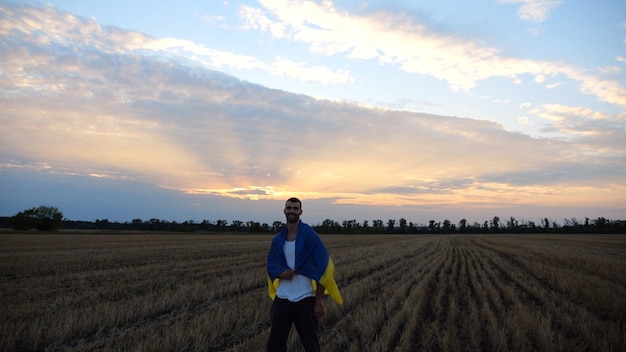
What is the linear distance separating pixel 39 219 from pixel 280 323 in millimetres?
92787

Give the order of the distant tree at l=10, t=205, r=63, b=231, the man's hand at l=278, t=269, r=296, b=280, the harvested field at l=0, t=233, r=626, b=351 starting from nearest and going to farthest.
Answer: the man's hand at l=278, t=269, r=296, b=280 < the harvested field at l=0, t=233, r=626, b=351 < the distant tree at l=10, t=205, r=63, b=231

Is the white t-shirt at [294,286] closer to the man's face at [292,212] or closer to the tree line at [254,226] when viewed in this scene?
the man's face at [292,212]

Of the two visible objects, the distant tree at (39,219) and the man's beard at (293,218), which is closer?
the man's beard at (293,218)

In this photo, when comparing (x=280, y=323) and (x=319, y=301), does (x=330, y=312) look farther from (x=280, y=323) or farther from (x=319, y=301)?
(x=319, y=301)

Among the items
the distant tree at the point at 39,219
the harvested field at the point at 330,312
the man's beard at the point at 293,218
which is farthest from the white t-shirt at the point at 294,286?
the distant tree at the point at 39,219

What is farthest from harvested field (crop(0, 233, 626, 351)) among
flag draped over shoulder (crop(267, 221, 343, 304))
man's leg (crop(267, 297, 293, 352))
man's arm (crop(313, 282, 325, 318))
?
flag draped over shoulder (crop(267, 221, 343, 304))

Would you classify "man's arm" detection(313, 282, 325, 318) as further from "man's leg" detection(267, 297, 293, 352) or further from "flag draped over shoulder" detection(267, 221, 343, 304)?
"man's leg" detection(267, 297, 293, 352)

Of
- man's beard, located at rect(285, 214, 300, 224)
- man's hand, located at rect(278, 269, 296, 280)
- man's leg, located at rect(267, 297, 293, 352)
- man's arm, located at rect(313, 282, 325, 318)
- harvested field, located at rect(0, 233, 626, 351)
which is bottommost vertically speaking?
harvested field, located at rect(0, 233, 626, 351)

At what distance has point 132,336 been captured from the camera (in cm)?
624

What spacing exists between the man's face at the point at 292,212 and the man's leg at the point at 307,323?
0.83 m

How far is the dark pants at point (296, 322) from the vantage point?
3.89 meters

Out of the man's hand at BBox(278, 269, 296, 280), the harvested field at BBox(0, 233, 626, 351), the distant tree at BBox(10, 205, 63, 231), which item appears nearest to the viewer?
the man's hand at BBox(278, 269, 296, 280)

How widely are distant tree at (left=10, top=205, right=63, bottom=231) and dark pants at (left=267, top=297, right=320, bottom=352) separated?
9234cm

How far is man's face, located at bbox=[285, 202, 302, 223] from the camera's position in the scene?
13.0 feet
